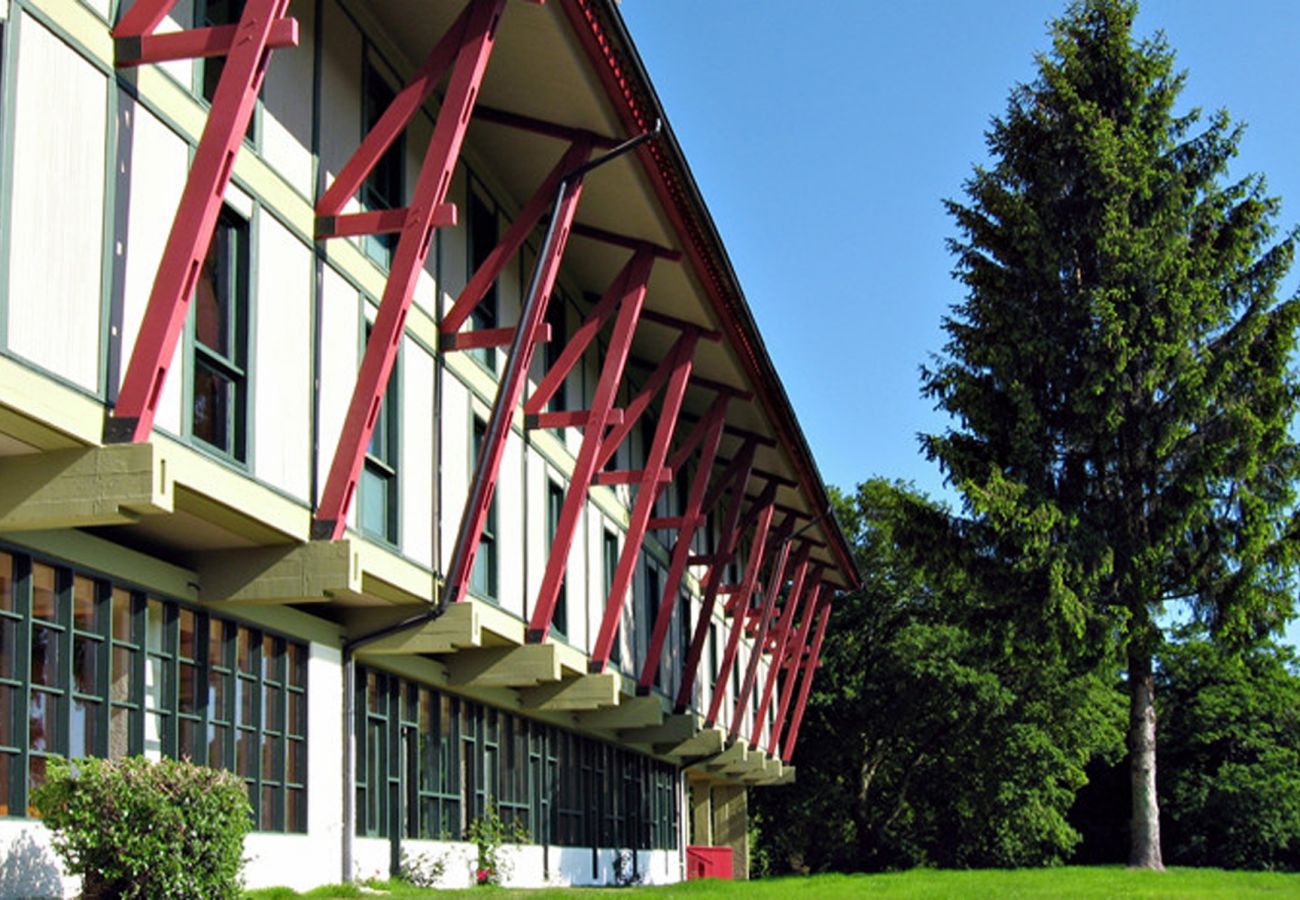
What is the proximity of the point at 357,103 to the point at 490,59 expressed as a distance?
1.75 metres

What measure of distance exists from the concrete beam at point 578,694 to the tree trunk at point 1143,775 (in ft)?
41.0

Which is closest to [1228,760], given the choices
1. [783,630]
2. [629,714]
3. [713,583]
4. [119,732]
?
[783,630]

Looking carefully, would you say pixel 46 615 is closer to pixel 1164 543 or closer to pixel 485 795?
pixel 485 795

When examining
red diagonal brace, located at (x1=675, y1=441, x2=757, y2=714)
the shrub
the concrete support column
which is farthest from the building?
the concrete support column

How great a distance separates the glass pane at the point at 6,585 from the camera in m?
12.4

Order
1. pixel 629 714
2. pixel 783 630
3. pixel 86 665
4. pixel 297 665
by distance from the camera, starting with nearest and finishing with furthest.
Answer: pixel 86 665 → pixel 297 665 → pixel 629 714 → pixel 783 630

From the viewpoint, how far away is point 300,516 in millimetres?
15359

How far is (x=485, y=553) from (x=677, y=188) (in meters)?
5.19

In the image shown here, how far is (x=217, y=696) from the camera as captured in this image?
607 inches

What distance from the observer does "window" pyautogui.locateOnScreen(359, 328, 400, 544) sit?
1742 centimetres

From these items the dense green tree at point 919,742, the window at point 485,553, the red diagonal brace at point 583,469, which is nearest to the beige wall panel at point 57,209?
the window at point 485,553

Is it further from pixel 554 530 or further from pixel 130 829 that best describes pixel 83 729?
pixel 554 530

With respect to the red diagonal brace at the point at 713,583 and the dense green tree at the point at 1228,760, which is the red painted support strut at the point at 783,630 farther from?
the dense green tree at the point at 1228,760

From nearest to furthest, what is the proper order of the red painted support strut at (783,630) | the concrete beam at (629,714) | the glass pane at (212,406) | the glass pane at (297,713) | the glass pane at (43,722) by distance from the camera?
the glass pane at (43,722), the glass pane at (212,406), the glass pane at (297,713), the concrete beam at (629,714), the red painted support strut at (783,630)
